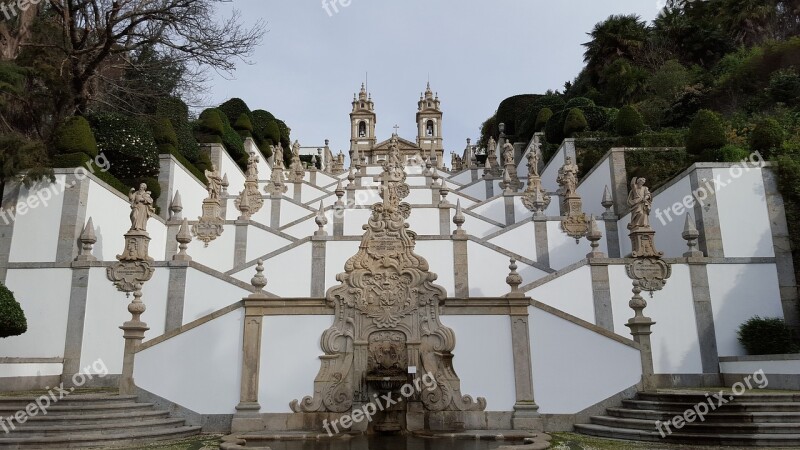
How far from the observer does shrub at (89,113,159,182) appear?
677 inches

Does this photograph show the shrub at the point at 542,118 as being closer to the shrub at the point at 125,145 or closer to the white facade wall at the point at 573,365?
the shrub at the point at 125,145

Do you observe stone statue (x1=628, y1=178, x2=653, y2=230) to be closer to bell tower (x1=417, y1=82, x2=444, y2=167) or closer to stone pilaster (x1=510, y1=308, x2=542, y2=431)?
stone pilaster (x1=510, y1=308, x2=542, y2=431)

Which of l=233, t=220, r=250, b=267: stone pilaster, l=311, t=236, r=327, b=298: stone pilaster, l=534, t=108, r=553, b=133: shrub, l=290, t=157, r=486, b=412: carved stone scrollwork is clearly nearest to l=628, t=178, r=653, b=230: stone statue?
l=290, t=157, r=486, b=412: carved stone scrollwork

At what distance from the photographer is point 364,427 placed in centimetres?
918

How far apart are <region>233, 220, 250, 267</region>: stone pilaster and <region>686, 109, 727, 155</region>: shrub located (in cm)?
1413

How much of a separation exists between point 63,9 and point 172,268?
9046 millimetres

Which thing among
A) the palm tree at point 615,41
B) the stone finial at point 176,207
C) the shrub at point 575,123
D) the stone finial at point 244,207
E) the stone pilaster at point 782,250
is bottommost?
the stone pilaster at point 782,250

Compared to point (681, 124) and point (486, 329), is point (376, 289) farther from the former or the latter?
point (681, 124)

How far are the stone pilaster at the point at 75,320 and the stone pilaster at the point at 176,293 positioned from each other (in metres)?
1.87

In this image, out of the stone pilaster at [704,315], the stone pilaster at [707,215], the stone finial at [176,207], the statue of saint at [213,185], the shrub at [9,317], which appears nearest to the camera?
the shrub at [9,317]

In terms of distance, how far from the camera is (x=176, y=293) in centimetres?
1371

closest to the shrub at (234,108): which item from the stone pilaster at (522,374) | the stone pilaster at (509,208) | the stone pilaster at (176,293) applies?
the stone pilaster at (509,208)

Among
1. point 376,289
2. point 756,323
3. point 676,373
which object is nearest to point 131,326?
point 376,289

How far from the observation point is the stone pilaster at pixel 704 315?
1309 centimetres
